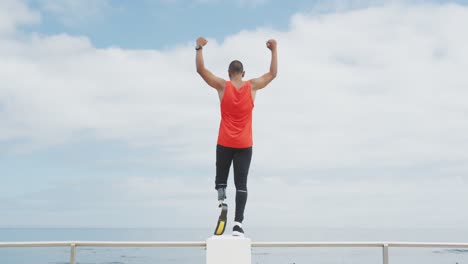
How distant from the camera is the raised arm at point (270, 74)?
14.4 feet

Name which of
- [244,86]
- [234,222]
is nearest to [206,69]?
[244,86]

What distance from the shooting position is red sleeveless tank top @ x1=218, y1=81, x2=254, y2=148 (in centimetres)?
426

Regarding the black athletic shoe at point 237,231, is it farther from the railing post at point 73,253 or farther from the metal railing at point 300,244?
the railing post at point 73,253

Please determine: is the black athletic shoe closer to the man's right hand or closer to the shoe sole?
the shoe sole

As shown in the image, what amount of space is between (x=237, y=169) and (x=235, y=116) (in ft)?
1.35

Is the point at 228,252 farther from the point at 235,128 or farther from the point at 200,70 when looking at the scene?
the point at 200,70

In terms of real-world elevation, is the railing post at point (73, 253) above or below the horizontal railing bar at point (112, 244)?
below

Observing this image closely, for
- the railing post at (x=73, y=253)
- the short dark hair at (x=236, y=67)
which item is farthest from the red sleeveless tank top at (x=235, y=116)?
the railing post at (x=73, y=253)

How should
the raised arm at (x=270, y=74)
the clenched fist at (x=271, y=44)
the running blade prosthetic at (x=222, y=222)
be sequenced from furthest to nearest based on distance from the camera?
the clenched fist at (x=271, y=44)
the raised arm at (x=270, y=74)
the running blade prosthetic at (x=222, y=222)

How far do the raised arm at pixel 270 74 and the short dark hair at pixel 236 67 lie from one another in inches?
Answer: 5.1

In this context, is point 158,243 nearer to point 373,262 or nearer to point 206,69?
point 206,69

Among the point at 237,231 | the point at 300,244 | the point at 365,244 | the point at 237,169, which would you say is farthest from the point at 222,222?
the point at 365,244

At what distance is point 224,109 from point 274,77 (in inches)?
20.4

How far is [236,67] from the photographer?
14.3ft
